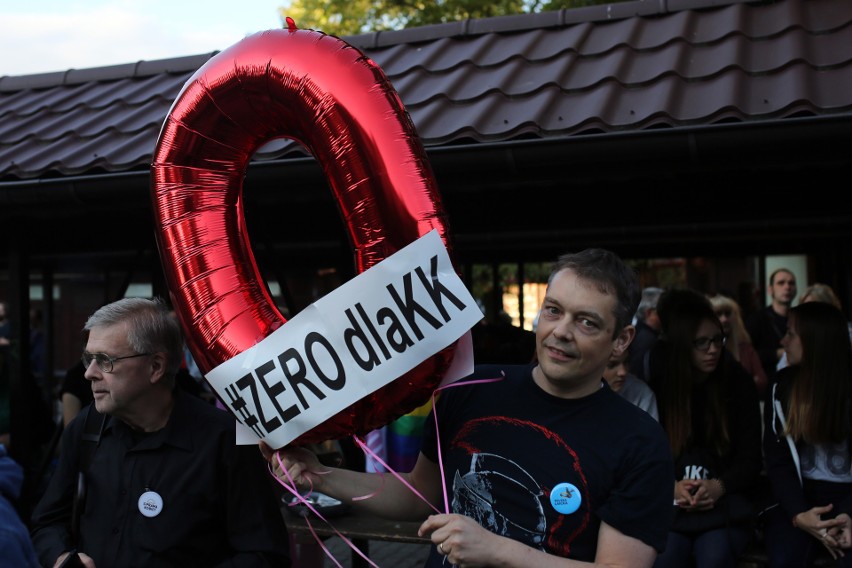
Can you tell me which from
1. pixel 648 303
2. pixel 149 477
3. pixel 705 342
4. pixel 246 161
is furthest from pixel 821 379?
pixel 149 477

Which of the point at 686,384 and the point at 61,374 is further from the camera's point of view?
the point at 61,374

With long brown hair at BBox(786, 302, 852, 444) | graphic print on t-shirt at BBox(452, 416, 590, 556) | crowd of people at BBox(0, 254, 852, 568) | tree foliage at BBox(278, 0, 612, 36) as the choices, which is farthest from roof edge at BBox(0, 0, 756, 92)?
tree foliage at BBox(278, 0, 612, 36)

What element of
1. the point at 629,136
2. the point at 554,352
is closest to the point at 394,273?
the point at 554,352

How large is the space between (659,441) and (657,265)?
40.1 ft

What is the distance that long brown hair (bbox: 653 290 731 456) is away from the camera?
3.89m

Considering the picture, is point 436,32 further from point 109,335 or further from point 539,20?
point 109,335

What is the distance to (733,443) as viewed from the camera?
3932 millimetres

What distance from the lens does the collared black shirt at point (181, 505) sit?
97.6 inches

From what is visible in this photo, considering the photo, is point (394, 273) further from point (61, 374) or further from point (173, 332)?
point (61, 374)

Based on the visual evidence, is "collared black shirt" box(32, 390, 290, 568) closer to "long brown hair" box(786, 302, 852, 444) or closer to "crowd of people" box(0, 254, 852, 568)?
"crowd of people" box(0, 254, 852, 568)

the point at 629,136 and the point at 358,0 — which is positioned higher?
the point at 358,0

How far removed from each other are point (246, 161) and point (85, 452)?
1.08 m

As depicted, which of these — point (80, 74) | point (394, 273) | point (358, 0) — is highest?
point (358, 0)

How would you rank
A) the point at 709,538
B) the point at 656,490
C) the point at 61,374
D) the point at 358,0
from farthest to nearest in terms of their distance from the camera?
the point at 358,0
the point at 61,374
the point at 709,538
the point at 656,490
